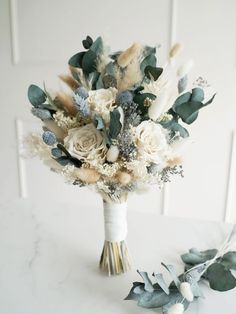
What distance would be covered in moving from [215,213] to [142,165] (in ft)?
4.21

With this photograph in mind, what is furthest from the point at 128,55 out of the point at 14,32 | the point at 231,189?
the point at 14,32

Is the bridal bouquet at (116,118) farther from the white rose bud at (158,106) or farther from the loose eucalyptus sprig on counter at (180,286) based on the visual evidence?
the loose eucalyptus sprig on counter at (180,286)

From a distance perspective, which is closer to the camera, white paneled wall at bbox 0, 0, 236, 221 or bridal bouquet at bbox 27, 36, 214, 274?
bridal bouquet at bbox 27, 36, 214, 274

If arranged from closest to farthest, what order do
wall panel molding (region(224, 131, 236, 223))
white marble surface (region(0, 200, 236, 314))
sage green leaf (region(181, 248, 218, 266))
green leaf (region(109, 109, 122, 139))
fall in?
green leaf (region(109, 109, 122, 139))
white marble surface (region(0, 200, 236, 314))
sage green leaf (region(181, 248, 218, 266))
wall panel molding (region(224, 131, 236, 223))

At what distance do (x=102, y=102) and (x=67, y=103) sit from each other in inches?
3.7

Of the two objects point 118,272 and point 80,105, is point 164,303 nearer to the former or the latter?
point 118,272

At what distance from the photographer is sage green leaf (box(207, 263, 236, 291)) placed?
688 mm

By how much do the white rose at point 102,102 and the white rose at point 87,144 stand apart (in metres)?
0.04

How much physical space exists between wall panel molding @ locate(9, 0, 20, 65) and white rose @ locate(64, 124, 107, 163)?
1.39 metres

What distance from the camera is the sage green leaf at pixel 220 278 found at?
0.69m

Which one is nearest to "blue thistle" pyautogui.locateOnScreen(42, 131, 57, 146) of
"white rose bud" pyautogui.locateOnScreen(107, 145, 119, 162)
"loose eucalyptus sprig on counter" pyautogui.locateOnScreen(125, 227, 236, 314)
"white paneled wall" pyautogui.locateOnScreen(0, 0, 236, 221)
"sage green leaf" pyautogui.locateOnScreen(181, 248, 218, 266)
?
"white rose bud" pyautogui.locateOnScreen(107, 145, 119, 162)

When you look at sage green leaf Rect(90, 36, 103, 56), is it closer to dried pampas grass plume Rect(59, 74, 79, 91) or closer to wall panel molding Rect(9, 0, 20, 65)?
dried pampas grass plume Rect(59, 74, 79, 91)

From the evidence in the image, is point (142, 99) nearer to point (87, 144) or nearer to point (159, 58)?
point (87, 144)

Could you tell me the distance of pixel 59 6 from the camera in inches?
65.2
